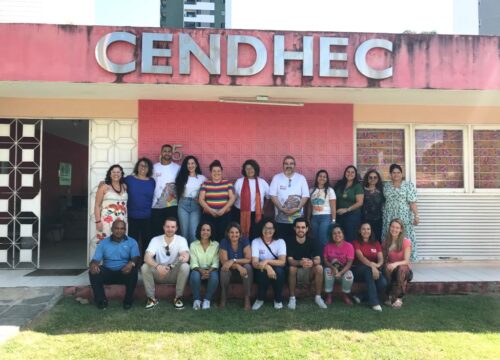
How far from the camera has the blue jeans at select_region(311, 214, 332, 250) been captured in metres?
5.24

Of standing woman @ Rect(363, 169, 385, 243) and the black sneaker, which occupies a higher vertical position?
standing woman @ Rect(363, 169, 385, 243)

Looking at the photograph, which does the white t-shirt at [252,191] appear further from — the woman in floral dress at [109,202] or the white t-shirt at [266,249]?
the woman in floral dress at [109,202]

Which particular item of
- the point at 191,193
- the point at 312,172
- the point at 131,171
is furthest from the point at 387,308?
the point at 131,171

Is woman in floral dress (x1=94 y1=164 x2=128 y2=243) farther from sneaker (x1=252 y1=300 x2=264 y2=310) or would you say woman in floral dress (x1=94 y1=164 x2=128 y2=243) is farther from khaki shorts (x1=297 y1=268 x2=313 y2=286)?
khaki shorts (x1=297 y1=268 x2=313 y2=286)

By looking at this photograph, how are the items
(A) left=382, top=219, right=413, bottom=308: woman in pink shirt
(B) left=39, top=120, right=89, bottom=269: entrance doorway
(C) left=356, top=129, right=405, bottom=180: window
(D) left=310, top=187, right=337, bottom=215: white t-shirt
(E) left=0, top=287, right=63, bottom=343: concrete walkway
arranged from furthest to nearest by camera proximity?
1. (B) left=39, top=120, right=89, bottom=269: entrance doorway
2. (C) left=356, top=129, right=405, bottom=180: window
3. (D) left=310, top=187, right=337, bottom=215: white t-shirt
4. (A) left=382, top=219, right=413, bottom=308: woman in pink shirt
5. (E) left=0, top=287, right=63, bottom=343: concrete walkway

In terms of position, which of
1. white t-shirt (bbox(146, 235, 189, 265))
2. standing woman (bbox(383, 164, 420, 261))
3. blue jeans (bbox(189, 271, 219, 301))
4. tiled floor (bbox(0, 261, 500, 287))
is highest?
standing woman (bbox(383, 164, 420, 261))

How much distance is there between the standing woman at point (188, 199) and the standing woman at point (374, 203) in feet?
7.61

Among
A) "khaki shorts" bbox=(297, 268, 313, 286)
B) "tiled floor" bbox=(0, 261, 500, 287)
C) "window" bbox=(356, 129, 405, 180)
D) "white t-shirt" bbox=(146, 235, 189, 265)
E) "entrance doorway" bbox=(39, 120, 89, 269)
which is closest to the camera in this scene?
"white t-shirt" bbox=(146, 235, 189, 265)

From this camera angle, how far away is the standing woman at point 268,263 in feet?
14.5

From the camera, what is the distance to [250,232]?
523cm

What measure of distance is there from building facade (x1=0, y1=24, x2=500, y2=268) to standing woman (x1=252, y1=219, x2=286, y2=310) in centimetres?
150

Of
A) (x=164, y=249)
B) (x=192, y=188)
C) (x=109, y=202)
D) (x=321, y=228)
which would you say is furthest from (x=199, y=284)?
(x=321, y=228)

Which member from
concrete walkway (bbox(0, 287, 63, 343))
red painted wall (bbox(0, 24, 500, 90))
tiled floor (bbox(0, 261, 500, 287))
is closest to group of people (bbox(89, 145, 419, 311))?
tiled floor (bbox(0, 261, 500, 287))

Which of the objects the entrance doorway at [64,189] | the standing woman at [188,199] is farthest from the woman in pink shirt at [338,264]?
the entrance doorway at [64,189]
